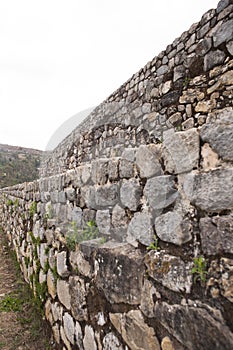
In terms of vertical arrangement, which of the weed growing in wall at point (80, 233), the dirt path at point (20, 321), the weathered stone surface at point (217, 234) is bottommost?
the dirt path at point (20, 321)

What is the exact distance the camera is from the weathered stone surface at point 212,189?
1.14 m

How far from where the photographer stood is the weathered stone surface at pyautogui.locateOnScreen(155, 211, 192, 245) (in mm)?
1303

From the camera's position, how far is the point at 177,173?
1390 millimetres

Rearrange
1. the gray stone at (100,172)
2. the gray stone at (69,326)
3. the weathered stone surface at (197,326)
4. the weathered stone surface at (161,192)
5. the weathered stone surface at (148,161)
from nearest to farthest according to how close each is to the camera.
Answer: the weathered stone surface at (197,326) < the weathered stone surface at (161,192) < the weathered stone surface at (148,161) < the gray stone at (100,172) < the gray stone at (69,326)

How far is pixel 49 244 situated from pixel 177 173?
204cm

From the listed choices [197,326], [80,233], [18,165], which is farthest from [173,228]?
[18,165]

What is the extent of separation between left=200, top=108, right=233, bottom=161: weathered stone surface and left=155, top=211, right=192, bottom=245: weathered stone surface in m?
0.34

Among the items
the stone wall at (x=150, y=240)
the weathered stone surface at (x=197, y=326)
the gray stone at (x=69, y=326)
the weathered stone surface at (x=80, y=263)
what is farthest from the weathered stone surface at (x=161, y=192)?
the gray stone at (x=69, y=326)

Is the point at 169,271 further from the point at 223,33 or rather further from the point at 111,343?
the point at 223,33

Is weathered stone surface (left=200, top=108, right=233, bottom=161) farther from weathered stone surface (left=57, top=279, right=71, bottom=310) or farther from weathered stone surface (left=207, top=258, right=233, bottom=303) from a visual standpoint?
weathered stone surface (left=57, top=279, right=71, bottom=310)

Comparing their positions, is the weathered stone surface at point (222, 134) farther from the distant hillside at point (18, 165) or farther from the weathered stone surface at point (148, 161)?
the distant hillside at point (18, 165)

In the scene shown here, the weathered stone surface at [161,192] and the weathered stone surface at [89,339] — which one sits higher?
the weathered stone surface at [161,192]

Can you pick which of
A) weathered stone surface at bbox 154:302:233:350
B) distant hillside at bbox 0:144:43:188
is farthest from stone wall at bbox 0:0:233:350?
distant hillside at bbox 0:144:43:188

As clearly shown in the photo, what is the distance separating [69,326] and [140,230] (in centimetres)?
125
